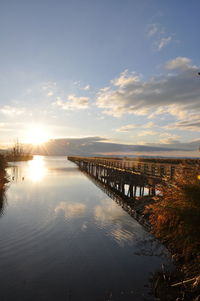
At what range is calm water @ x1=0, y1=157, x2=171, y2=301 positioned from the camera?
7.85m

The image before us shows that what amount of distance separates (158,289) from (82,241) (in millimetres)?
5980

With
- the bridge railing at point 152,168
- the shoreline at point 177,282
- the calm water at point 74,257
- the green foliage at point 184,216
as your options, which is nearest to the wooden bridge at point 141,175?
the bridge railing at point 152,168

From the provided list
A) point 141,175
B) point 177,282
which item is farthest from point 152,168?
point 177,282

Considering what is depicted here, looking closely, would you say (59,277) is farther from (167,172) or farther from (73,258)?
Answer: (167,172)

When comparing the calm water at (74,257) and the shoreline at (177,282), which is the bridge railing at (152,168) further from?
the shoreline at (177,282)

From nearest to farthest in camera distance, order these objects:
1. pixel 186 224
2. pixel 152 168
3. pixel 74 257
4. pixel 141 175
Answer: pixel 186 224
pixel 74 257
pixel 152 168
pixel 141 175

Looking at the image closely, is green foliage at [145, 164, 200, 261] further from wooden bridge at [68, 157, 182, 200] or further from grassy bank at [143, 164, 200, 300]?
wooden bridge at [68, 157, 182, 200]

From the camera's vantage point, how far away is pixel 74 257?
1054cm

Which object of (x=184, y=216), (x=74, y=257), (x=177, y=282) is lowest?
(x=74, y=257)

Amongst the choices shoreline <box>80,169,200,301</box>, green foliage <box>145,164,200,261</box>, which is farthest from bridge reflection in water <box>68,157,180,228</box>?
shoreline <box>80,169,200,301</box>

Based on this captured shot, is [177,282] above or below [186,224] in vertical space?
below

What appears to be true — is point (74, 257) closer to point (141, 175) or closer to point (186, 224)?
point (186, 224)

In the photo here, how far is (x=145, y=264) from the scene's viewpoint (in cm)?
991

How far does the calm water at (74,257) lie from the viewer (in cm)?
785
